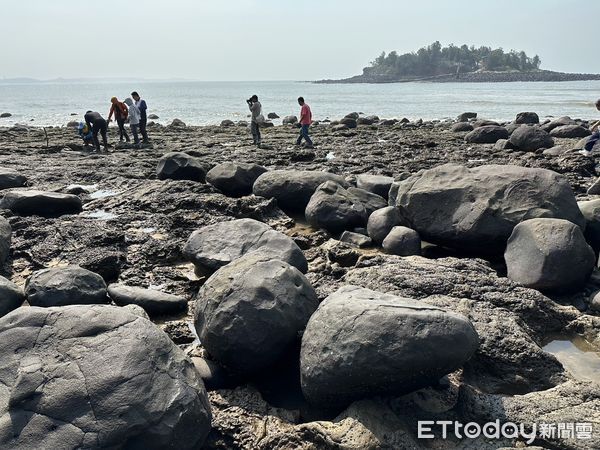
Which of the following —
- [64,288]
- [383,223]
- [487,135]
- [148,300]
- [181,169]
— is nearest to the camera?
[64,288]


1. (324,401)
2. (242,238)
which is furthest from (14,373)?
(242,238)

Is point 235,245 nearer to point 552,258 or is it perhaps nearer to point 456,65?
point 552,258

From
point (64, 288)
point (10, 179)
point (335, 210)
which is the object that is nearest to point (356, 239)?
point (335, 210)

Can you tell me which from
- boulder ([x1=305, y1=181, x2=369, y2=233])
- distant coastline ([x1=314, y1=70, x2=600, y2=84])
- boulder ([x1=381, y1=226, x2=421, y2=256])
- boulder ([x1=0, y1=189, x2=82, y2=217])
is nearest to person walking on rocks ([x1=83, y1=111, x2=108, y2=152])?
boulder ([x1=0, y1=189, x2=82, y2=217])

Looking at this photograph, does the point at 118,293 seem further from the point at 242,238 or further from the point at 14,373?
the point at 14,373

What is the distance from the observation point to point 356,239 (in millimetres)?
6629

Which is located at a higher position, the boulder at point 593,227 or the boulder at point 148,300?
the boulder at point 593,227

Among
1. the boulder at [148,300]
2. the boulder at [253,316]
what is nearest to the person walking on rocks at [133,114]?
the boulder at [148,300]

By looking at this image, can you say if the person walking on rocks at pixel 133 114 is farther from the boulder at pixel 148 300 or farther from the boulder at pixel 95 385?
the boulder at pixel 95 385

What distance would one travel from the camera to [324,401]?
332 cm

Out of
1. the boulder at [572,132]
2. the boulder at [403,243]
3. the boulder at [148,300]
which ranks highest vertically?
the boulder at [572,132]

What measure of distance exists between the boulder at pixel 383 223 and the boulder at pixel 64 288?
3398 millimetres

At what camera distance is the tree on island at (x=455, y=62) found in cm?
14362

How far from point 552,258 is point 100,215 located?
649 centimetres
